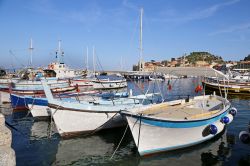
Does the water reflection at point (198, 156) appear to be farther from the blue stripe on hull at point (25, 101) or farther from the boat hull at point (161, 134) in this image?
the blue stripe on hull at point (25, 101)

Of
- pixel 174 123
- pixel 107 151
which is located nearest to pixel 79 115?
pixel 107 151

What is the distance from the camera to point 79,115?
15875mm

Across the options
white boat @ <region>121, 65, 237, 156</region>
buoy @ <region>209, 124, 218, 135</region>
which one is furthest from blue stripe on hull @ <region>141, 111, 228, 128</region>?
buoy @ <region>209, 124, 218, 135</region>

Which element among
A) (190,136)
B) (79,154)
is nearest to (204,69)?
(190,136)

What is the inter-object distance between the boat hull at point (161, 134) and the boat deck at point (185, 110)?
0.50 metres

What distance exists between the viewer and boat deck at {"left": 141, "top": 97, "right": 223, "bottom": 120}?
14052mm

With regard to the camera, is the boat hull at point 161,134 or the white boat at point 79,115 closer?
the boat hull at point 161,134

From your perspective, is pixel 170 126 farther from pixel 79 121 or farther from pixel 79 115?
pixel 79 121

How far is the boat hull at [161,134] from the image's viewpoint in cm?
1220

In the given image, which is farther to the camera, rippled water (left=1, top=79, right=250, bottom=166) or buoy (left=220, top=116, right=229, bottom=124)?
buoy (left=220, top=116, right=229, bottom=124)

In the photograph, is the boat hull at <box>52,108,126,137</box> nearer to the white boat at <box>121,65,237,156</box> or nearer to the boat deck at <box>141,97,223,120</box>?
the boat deck at <box>141,97,223,120</box>

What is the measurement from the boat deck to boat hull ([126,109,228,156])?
50 centimetres

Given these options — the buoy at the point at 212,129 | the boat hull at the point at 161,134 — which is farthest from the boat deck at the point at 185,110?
A: the buoy at the point at 212,129

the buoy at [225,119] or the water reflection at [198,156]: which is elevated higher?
the buoy at [225,119]
